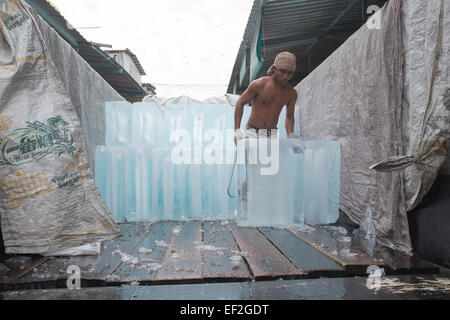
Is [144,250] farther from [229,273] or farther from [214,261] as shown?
[229,273]

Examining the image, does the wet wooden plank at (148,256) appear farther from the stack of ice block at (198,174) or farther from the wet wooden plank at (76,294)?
the stack of ice block at (198,174)

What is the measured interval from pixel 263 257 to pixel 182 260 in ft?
1.51

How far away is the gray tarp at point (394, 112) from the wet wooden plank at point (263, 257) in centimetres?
77

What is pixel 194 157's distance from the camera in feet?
10.1

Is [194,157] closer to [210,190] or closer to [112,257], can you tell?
[210,190]

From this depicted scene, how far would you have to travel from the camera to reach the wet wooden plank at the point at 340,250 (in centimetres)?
142

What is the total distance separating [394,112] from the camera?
6.00 feet

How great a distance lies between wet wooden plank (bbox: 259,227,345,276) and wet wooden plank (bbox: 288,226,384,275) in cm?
4

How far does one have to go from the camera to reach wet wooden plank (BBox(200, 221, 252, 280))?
4.33 feet

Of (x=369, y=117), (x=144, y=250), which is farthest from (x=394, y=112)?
(x=144, y=250)

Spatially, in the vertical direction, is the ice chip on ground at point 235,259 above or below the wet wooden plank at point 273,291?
below
